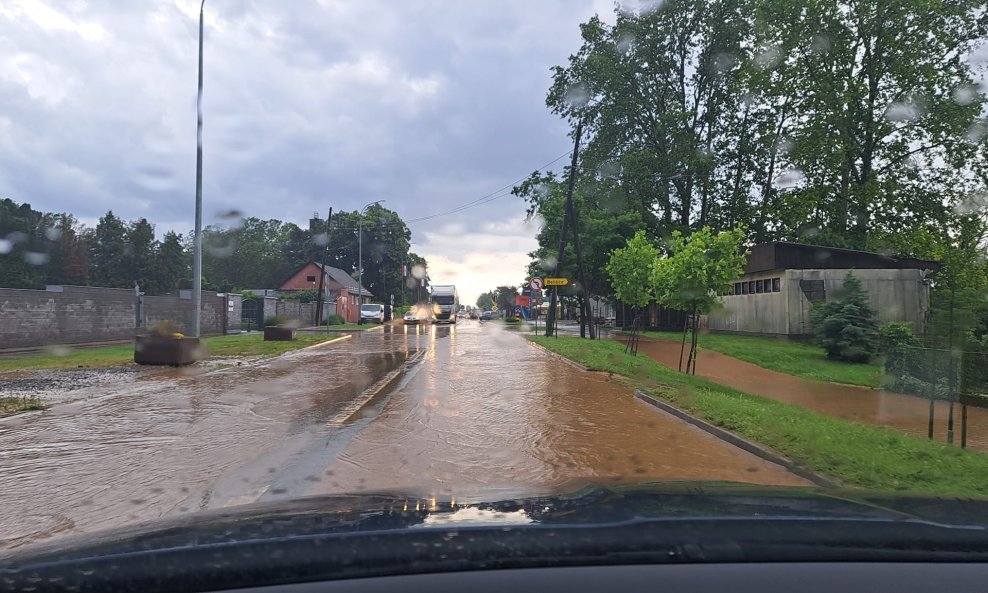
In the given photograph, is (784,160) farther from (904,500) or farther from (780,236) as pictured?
(904,500)

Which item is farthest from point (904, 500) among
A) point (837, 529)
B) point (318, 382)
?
point (318, 382)

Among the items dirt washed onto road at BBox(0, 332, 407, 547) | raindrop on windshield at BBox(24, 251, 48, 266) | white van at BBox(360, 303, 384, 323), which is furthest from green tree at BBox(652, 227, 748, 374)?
raindrop on windshield at BBox(24, 251, 48, 266)

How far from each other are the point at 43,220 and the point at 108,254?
624 cm

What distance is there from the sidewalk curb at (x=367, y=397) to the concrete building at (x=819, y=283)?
15.3 metres

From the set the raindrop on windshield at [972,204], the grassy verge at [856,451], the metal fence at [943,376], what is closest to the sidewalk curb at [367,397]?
the grassy verge at [856,451]

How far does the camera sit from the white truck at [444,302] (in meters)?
51.9

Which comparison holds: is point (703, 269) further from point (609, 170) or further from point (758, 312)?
point (609, 170)

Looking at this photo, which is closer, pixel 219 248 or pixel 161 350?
pixel 161 350

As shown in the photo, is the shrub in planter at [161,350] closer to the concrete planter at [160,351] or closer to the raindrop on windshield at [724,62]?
the concrete planter at [160,351]

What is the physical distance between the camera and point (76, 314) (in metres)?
20.6

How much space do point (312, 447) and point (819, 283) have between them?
84.6ft

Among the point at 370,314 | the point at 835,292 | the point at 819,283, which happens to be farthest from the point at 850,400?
the point at 370,314

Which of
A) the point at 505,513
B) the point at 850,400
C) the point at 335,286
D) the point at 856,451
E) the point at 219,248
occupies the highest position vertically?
the point at 219,248

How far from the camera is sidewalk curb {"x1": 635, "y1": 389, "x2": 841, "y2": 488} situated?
5493mm
